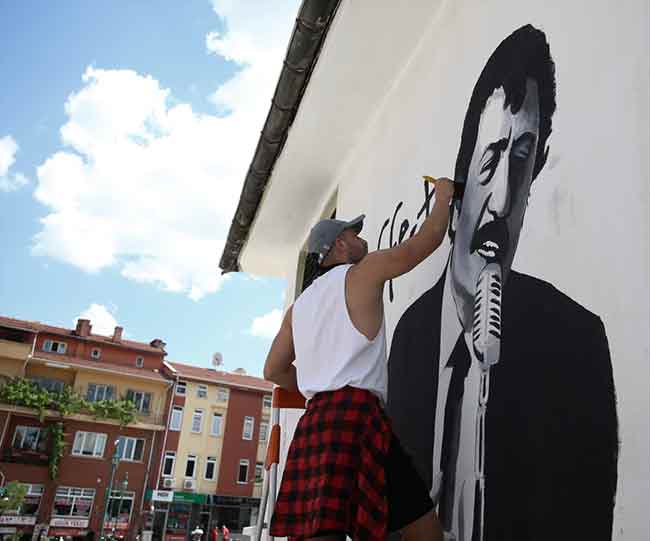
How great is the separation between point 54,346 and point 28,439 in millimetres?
5048

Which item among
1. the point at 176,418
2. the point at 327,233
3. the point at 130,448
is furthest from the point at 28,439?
the point at 327,233

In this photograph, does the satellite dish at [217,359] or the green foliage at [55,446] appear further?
the satellite dish at [217,359]

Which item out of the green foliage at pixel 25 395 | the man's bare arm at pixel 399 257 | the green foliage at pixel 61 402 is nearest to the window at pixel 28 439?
the green foliage at pixel 25 395

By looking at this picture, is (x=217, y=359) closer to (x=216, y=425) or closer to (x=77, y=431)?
(x=216, y=425)

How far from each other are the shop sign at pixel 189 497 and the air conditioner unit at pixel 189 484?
28 centimetres

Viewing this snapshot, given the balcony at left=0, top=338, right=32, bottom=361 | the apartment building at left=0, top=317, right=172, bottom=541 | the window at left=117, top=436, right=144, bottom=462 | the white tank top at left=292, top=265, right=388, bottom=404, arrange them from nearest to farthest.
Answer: the white tank top at left=292, top=265, right=388, bottom=404 < the apartment building at left=0, top=317, right=172, bottom=541 < the balcony at left=0, top=338, right=32, bottom=361 < the window at left=117, top=436, right=144, bottom=462

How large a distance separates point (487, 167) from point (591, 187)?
0.69 m

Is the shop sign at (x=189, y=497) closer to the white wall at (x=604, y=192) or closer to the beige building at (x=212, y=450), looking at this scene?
the beige building at (x=212, y=450)

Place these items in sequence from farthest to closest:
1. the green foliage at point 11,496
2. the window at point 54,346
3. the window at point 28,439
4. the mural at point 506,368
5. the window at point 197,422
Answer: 1. the window at point 197,422
2. the window at point 54,346
3. the window at point 28,439
4. the green foliage at point 11,496
5. the mural at point 506,368

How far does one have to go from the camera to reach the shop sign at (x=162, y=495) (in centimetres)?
3014

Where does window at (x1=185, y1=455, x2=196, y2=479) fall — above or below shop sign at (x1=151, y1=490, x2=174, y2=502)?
above

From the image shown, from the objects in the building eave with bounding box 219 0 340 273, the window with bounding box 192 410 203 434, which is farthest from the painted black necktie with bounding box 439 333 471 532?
the window with bounding box 192 410 203 434

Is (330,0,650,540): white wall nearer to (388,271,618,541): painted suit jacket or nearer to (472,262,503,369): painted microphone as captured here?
(388,271,618,541): painted suit jacket

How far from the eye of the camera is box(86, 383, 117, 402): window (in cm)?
3002
